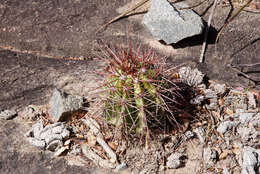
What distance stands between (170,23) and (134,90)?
1427 millimetres

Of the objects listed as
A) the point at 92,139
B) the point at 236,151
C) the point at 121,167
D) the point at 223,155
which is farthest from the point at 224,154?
the point at 92,139

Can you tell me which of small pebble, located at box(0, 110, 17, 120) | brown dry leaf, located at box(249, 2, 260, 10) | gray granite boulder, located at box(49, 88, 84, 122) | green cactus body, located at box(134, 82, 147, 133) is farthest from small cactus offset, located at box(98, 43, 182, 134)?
brown dry leaf, located at box(249, 2, 260, 10)

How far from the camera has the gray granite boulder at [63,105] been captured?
2994 millimetres

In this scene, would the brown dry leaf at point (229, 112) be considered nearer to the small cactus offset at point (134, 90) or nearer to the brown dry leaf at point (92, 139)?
the small cactus offset at point (134, 90)

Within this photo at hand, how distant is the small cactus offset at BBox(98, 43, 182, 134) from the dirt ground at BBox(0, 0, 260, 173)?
770 millimetres

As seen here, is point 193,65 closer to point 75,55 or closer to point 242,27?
point 242,27

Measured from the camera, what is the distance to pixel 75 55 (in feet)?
12.3

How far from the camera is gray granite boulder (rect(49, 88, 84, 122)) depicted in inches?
118

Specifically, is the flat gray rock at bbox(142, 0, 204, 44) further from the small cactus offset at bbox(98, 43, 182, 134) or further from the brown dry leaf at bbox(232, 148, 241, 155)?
the brown dry leaf at bbox(232, 148, 241, 155)

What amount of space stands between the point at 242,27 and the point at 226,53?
1.46 ft

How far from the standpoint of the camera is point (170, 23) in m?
3.69

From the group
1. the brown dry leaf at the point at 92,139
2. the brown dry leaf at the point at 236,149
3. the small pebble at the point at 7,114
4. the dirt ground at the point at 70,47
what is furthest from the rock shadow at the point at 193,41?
the small pebble at the point at 7,114

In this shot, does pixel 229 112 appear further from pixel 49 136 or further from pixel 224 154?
pixel 49 136

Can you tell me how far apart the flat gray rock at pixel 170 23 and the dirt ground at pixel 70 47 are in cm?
20
